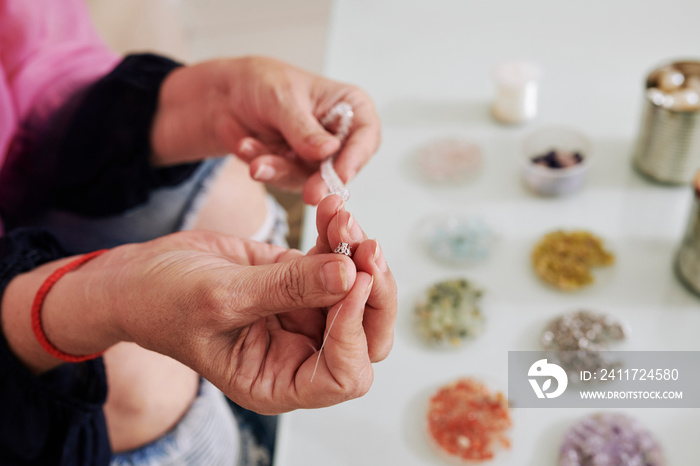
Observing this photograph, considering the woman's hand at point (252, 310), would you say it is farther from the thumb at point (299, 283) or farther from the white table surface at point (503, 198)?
the white table surface at point (503, 198)

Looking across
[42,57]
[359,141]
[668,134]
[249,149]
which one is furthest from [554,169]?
[42,57]

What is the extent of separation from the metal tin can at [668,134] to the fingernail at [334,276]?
605mm

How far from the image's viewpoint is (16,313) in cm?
70

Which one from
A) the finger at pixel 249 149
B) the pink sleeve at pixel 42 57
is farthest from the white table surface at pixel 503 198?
the pink sleeve at pixel 42 57

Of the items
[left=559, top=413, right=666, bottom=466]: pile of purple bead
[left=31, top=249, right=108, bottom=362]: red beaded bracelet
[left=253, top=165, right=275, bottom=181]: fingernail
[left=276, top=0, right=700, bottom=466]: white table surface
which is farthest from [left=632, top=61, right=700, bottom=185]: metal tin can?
[left=31, top=249, right=108, bottom=362]: red beaded bracelet

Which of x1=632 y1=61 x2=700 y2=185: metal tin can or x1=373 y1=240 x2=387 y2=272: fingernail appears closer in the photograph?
x1=373 y1=240 x2=387 y2=272: fingernail

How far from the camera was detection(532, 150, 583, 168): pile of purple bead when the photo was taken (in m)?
0.93

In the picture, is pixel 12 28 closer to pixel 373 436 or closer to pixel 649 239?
pixel 373 436

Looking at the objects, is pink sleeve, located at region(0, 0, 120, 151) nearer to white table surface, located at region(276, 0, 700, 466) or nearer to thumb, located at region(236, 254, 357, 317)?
white table surface, located at region(276, 0, 700, 466)

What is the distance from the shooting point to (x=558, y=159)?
939mm

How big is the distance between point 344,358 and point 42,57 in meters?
0.81

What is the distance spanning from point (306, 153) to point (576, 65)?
2.15ft

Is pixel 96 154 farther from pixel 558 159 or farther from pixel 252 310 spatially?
pixel 558 159

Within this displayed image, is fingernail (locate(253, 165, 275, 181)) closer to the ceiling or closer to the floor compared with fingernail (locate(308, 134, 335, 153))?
closer to the floor
